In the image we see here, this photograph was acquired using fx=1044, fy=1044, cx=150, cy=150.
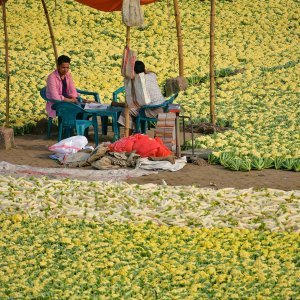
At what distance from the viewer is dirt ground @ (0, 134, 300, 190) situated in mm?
11680

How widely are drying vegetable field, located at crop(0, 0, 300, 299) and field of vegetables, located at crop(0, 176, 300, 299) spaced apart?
1cm

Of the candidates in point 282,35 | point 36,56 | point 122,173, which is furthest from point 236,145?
point 282,35

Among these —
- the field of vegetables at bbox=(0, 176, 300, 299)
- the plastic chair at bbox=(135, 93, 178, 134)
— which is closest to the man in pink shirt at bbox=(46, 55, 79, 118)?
the plastic chair at bbox=(135, 93, 178, 134)

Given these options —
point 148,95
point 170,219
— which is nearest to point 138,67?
point 148,95

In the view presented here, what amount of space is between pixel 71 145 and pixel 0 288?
5620 mm

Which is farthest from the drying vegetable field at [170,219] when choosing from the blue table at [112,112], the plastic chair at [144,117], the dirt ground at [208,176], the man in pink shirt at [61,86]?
the blue table at [112,112]

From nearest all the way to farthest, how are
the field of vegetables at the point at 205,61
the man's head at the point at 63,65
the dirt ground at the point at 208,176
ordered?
the dirt ground at the point at 208,176 < the field of vegetables at the point at 205,61 < the man's head at the point at 63,65

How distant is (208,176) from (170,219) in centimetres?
231

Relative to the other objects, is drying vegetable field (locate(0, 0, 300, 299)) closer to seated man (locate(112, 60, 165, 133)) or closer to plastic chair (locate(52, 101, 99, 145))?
seated man (locate(112, 60, 165, 133))

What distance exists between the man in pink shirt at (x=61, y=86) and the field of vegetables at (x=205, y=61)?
3.38ft

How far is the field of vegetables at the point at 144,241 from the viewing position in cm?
783

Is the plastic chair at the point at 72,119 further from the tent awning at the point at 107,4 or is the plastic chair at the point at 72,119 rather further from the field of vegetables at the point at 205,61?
the tent awning at the point at 107,4

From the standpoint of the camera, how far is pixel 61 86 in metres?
14.5

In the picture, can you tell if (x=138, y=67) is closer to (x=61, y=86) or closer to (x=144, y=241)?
(x=61, y=86)
